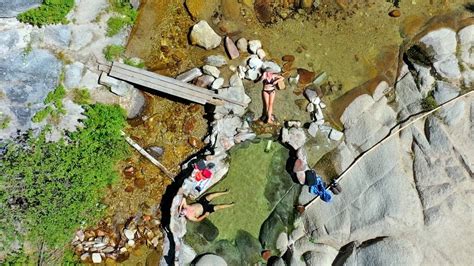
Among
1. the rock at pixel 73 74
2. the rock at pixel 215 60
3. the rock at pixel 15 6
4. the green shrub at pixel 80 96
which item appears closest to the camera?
the rock at pixel 15 6

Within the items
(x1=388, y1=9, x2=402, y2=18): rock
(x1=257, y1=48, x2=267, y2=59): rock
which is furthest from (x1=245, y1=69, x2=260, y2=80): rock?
(x1=388, y1=9, x2=402, y2=18): rock

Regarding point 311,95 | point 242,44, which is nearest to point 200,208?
point 311,95

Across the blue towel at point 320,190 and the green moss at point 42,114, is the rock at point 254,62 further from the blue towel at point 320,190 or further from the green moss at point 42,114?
the green moss at point 42,114

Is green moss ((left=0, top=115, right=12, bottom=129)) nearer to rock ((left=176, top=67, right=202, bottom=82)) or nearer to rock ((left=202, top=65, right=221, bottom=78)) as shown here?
rock ((left=176, top=67, right=202, bottom=82))

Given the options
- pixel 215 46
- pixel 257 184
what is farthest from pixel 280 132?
pixel 215 46

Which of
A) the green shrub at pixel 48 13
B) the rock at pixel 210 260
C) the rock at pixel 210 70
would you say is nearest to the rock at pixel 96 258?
the rock at pixel 210 260

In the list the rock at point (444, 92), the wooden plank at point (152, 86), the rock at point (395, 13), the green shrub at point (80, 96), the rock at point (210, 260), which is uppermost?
the rock at point (395, 13)

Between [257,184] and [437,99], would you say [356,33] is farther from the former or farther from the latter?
[257,184]
